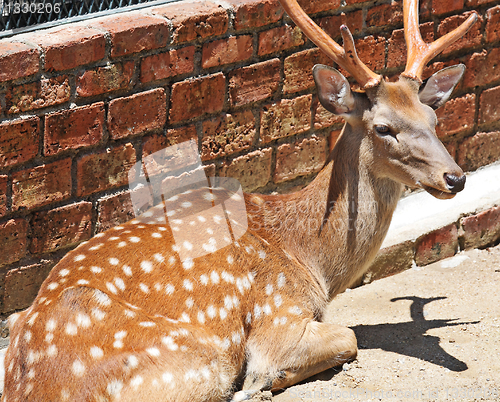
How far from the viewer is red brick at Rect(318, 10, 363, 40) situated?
3.50 m

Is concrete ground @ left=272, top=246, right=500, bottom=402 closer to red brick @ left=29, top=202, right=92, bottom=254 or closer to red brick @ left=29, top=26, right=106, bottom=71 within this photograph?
red brick @ left=29, top=202, right=92, bottom=254

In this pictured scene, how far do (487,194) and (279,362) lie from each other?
1953mm

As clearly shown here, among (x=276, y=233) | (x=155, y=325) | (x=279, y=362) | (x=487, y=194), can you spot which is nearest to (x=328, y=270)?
(x=276, y=233)

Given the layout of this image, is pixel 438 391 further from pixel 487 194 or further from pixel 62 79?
pixel 62 79

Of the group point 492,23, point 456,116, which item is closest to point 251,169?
point 456,116

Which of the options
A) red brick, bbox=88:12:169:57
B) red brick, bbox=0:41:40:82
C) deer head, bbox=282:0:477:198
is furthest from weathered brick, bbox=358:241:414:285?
red brick, bbox=0:41:40:82

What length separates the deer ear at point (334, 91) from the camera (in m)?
2.89

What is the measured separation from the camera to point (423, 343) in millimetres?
3281

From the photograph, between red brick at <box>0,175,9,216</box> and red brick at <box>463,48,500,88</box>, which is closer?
red brick at <box>0,175,9,216</box>

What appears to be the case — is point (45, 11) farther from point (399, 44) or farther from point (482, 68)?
point (482, 68)

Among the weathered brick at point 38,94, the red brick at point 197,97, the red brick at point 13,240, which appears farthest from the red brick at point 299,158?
the red brick at point 13,240

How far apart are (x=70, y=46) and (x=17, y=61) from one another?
0.22 m

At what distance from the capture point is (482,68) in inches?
160

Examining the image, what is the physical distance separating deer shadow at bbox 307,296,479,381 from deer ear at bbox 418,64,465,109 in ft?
3.55
